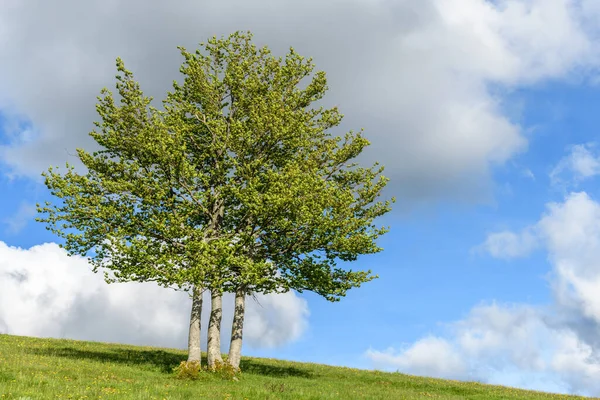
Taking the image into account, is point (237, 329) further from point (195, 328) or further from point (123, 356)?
point (123, 356)

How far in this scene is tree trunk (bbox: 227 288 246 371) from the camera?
1308 inches

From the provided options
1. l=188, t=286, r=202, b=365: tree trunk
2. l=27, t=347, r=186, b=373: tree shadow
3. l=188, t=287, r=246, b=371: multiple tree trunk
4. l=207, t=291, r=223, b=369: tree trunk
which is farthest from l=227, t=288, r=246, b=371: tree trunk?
l=27, t=347, r=186, b=373: tree shadow

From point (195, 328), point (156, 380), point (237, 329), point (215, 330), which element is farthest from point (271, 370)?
point (156, 380)

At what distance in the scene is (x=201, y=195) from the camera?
106 feet

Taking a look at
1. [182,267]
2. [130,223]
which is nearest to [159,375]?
[182,267]

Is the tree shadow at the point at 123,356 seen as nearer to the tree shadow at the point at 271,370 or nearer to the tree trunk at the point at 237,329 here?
the tree trunk at the point at 237,329

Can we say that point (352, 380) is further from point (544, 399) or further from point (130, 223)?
point (130, 223)

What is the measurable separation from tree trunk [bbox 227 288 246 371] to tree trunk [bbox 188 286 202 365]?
2.10 metres

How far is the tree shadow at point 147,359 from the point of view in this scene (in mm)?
34688

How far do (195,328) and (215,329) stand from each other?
1468 mm

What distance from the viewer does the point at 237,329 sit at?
34.1 m

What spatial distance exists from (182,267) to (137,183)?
232 inches

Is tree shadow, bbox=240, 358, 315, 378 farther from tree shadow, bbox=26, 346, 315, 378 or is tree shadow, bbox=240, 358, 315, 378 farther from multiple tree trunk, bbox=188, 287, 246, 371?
multiple tree trunk, bbox=188, 287, 246, 371

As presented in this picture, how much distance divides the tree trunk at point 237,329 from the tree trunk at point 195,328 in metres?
2.10
